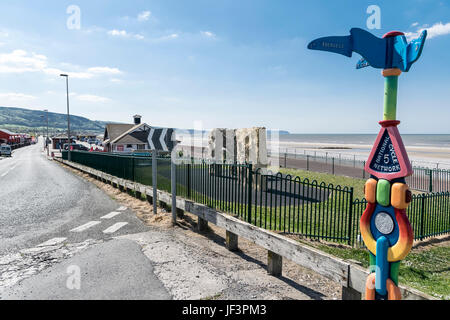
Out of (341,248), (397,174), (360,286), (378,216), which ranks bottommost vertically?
(341,248)

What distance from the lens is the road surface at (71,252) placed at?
14.7 feet

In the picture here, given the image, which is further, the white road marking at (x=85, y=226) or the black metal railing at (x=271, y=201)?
the white road marking at (x=85, y=226)

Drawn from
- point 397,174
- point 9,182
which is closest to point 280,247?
point 397,174

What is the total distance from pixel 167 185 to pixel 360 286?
25.2 ft

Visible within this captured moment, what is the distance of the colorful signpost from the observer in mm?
3043

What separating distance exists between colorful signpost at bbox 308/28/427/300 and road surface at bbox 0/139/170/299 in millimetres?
3079

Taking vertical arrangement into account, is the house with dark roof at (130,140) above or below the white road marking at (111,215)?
above

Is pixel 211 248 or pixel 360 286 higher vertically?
pixel 360 286

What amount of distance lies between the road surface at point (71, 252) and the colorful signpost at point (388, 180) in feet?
10.1

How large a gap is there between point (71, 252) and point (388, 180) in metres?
6.36

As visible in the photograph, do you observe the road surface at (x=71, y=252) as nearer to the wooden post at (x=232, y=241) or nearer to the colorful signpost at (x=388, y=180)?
the wooden post at (x=232, y=241)

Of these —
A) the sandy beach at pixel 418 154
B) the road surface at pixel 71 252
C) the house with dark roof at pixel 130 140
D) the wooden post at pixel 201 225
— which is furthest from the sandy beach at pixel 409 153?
the house with dark roof at pixel 130 140

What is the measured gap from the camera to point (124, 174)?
47.6 ft
